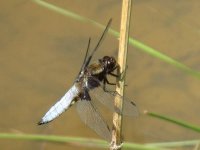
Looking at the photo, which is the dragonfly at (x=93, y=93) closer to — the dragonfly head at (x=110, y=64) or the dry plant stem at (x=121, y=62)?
the dragonfly head at (x=110, y=64)

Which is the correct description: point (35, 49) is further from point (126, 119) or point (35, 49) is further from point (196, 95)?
point (196, 95)

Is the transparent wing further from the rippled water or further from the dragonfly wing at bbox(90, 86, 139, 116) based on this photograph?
the rippled water

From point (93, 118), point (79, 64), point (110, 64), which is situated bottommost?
point (93, 118)

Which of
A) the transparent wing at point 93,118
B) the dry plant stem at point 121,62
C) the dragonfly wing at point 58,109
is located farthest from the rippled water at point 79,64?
the dry plant stem at point 121,62

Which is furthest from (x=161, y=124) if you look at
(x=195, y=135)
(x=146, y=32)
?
(x=146, y=32)

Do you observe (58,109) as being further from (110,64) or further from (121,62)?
(121,62)

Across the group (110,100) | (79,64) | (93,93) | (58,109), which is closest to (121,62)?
(110,100)

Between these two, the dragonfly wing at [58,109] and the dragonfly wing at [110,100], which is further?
the dragonfly wing at [58,109]
